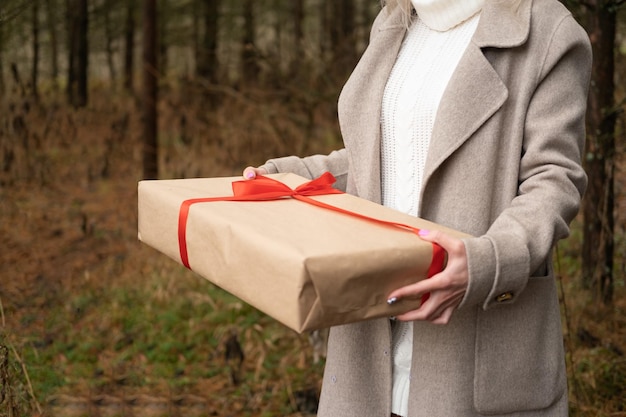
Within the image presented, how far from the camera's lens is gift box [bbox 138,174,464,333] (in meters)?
1.25

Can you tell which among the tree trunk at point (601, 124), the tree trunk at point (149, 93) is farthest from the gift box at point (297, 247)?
the tree trunk at point (149, 93)

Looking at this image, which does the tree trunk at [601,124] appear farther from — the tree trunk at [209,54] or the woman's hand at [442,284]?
the tree trunk at [209,54]

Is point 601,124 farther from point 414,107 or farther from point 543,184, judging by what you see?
point 543,184

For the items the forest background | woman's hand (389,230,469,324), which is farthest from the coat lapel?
the forest background

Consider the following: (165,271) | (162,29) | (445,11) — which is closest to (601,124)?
(445,11)

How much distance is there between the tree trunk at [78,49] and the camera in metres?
11.6

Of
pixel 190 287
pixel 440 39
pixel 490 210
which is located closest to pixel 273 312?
pixel 490 210

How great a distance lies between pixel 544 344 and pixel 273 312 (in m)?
0.70

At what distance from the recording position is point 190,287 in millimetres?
5598

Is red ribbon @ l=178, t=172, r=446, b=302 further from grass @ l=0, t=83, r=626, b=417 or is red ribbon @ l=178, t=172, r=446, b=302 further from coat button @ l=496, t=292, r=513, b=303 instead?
grass @ l=0, t=83, r=626, b=417

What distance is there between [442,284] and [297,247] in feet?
0.90

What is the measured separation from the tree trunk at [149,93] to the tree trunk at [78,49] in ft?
13.7

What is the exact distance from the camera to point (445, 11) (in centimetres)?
174

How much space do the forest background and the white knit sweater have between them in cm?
89
